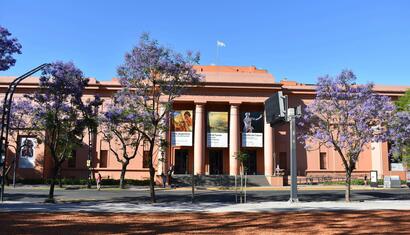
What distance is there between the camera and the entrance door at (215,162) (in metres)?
50.0

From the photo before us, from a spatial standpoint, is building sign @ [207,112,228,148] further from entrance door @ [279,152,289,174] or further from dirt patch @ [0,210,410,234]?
dirt patch @ [0,210,410,234]

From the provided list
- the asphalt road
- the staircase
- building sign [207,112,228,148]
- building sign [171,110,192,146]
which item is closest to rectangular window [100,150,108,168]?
building sign [171,110,192,146]

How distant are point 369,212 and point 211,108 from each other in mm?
33126

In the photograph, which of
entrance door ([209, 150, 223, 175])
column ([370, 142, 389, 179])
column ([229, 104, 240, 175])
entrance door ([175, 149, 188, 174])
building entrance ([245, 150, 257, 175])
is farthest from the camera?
entrance door ([209, 150, 223, 175])

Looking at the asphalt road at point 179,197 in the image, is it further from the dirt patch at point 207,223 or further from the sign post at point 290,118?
the dirt patch at point 207,223

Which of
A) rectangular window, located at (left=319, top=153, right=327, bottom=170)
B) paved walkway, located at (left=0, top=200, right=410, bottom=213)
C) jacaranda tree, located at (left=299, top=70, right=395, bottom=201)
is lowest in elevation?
paved walkway, located at (left=0, top=200, right=410, bottom=213)

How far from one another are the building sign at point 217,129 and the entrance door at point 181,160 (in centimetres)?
390

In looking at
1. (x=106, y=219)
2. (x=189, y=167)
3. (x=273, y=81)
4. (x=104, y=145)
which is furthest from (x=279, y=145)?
(x=106, y=219)

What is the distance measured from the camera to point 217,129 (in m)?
48.1

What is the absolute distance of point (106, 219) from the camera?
592 inches

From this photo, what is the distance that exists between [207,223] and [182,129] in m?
33.5

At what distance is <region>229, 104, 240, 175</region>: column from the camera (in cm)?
4622

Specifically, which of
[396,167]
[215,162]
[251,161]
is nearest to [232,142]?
[215,162]

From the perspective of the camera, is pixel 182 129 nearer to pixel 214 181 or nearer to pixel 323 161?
pixel 214 181
